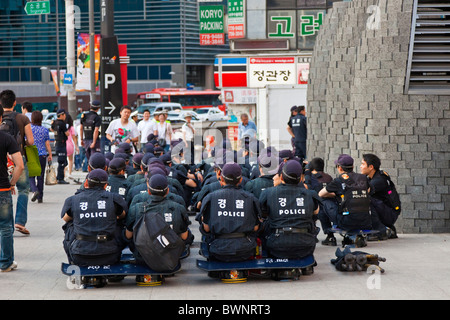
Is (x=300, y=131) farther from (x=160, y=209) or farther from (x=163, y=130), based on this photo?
(x=160, y=209)

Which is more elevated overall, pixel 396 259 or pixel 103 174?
→ pixel 103 174

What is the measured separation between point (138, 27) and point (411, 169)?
7041cm

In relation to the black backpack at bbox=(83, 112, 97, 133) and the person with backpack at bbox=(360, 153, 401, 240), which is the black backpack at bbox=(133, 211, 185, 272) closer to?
the person with backpack at bbox=(360, 153, 401, 240)

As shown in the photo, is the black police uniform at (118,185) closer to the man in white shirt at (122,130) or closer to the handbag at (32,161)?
the handbag at (32,161)

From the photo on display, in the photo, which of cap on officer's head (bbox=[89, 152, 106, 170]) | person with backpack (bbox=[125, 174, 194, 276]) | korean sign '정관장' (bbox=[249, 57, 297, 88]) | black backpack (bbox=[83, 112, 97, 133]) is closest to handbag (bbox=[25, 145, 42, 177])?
cap on officer's head (bbox=[89, 152, 106, 170])

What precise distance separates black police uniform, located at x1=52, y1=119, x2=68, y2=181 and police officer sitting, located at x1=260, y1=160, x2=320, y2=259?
12416 mm

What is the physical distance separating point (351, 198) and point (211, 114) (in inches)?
1616

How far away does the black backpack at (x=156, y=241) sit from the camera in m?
9.16

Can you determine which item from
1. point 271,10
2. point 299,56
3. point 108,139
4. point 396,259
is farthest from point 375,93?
point 271,10

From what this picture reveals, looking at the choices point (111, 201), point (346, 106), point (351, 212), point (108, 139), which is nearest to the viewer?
point (111, 201)

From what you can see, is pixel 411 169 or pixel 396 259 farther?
pixel 411 169

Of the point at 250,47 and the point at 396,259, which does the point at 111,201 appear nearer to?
the point at 396,259

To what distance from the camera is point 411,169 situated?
1327 centimetres

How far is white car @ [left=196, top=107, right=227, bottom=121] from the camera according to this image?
50.3 m
